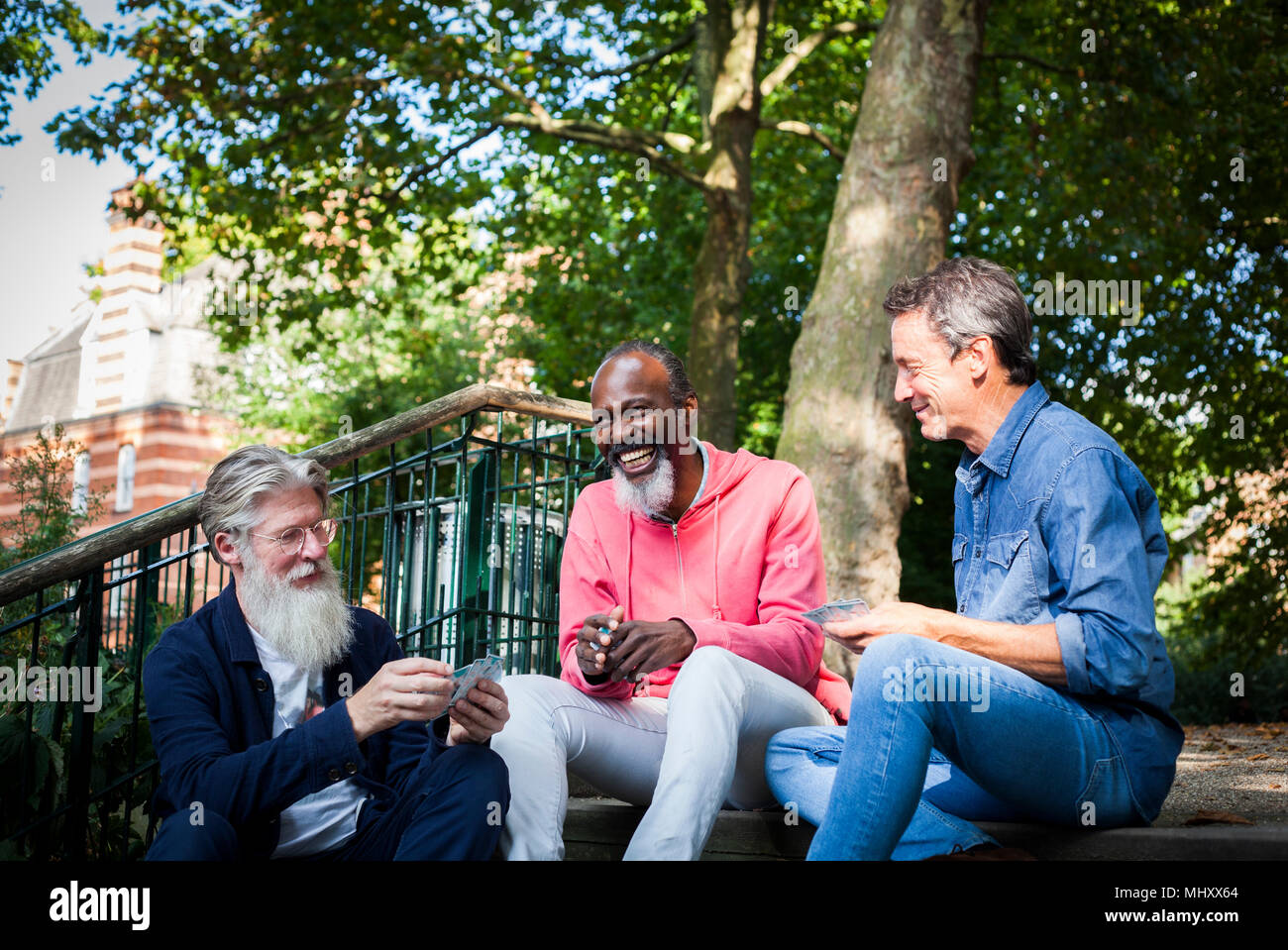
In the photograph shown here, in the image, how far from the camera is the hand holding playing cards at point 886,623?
248cm

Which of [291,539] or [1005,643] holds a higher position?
[291,539]

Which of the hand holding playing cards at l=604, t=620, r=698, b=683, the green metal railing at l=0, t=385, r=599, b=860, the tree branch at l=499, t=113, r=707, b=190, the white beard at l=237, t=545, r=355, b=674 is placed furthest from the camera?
the tree branch at l=499, t=113, r=707, b=190

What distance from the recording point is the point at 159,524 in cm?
340

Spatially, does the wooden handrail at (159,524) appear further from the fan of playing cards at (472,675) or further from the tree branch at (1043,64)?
the tree branch at (1043,64)

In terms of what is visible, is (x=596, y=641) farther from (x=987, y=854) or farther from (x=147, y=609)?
(x=147, y=609)

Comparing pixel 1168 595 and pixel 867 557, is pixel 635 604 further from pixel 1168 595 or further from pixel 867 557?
pixel 1168 595

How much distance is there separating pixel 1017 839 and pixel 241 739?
72.9 inches

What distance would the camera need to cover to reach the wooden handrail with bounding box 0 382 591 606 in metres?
3.08

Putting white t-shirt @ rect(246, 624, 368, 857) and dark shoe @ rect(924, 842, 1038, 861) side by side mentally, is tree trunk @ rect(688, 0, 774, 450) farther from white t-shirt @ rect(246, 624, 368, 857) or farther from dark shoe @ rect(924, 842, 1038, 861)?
dark shoe @ rect(924, 842, 1038, 861)

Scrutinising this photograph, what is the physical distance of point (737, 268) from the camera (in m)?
10.8

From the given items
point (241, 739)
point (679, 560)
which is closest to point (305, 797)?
point (241, 739)

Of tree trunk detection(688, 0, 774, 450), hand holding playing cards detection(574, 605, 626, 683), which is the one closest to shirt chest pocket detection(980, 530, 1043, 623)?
hand holding playing cards detection(574, 605, 626, 683)
